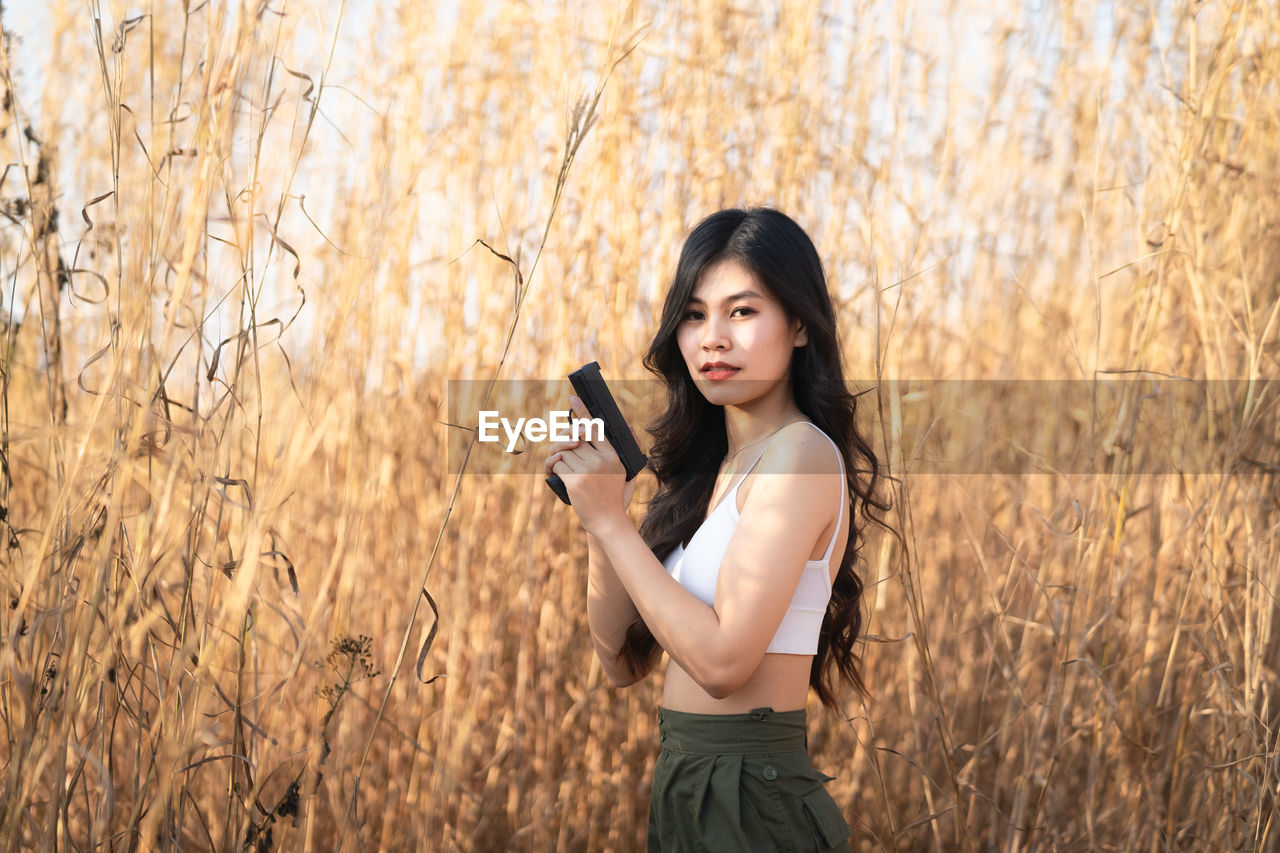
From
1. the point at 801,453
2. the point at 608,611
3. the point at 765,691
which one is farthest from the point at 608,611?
the point at 801,453

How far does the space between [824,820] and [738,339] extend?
54 cm

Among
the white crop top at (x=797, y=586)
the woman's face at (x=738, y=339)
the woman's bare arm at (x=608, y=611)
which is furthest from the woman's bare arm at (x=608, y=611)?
the woman's face at (x=738, y=339)

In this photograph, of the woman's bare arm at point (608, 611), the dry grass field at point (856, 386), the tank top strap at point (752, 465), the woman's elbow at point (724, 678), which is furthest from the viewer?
the dry grass field at point (856, 386)

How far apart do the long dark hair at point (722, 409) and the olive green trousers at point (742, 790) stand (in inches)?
8.4

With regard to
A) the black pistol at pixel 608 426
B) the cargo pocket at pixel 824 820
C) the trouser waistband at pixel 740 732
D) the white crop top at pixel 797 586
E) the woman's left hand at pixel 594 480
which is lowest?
the cargo pocket at pixel 824 820

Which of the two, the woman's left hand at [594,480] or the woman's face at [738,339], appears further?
the woman's face at [738,339]

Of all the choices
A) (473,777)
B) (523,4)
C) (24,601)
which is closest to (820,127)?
(523,4)

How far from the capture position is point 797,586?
1065mm

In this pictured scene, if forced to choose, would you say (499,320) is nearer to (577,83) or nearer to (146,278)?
(577,83)

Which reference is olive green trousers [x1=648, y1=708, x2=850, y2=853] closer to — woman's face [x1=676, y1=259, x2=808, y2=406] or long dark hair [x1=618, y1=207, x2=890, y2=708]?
long dark hair [x1=618, y1=207, x2=890, y2=708]

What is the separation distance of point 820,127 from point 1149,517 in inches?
39.2

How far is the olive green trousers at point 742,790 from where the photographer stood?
1.03 meters

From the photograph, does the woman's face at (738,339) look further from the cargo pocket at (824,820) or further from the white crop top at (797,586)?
the cargo pocket at (824,820)

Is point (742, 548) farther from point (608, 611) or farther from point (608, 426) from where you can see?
point (608, 611)
